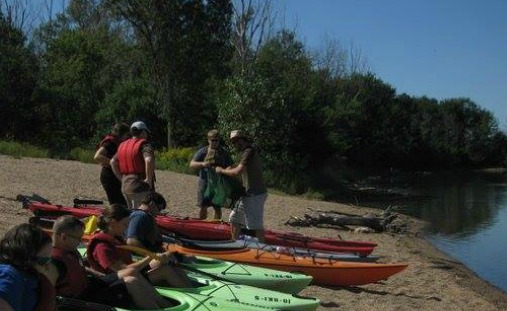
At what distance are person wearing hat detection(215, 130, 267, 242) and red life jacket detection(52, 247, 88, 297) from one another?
128 inches

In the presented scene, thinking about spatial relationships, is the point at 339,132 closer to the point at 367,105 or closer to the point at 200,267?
the point at 367,105

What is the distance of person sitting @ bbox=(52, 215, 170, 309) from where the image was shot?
14.1ft

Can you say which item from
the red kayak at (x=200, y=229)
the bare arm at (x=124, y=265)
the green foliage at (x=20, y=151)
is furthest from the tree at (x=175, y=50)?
the bare arm at (x=124, y=265)

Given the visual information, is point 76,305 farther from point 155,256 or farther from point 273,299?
point 273,299

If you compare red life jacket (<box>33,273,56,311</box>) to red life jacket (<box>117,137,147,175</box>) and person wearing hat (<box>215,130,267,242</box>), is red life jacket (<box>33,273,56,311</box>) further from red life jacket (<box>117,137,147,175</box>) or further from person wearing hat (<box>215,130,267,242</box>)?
person wearing hat (<box>215,130,267,242</box>)

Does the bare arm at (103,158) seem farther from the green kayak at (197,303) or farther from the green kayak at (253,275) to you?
the green kayak at (197,303)

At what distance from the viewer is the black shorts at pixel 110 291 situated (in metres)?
4.62

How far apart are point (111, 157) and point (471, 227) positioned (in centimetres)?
1451

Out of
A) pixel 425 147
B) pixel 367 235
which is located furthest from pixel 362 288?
pixel 425 147

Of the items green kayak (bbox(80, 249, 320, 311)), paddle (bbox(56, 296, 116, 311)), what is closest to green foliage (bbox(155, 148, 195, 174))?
green kayak (bbox(80, 249, 320, 311))

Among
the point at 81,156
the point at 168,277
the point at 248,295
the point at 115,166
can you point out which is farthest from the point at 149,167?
the point at 81,156

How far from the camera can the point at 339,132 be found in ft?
105

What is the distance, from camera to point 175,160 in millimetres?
26172

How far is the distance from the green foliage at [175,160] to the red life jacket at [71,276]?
19.5 meters
